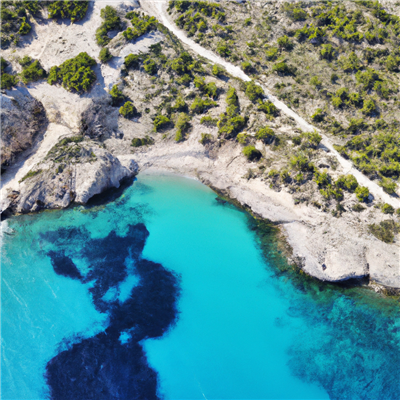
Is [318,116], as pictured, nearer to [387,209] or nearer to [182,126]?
[387,209]

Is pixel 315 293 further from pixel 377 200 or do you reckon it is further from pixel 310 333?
pixel 377 200

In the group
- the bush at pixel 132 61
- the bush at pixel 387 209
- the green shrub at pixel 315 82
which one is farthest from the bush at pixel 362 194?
the bush at pixel 132 61

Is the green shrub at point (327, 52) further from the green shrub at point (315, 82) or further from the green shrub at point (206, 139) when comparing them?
the green shrub at point (206, 139)

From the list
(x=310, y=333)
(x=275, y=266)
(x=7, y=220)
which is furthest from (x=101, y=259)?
(x=310, y=333)

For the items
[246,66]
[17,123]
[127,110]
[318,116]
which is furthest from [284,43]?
[17,123]

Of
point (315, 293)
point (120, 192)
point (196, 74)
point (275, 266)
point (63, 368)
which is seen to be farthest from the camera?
point (196, 74)
